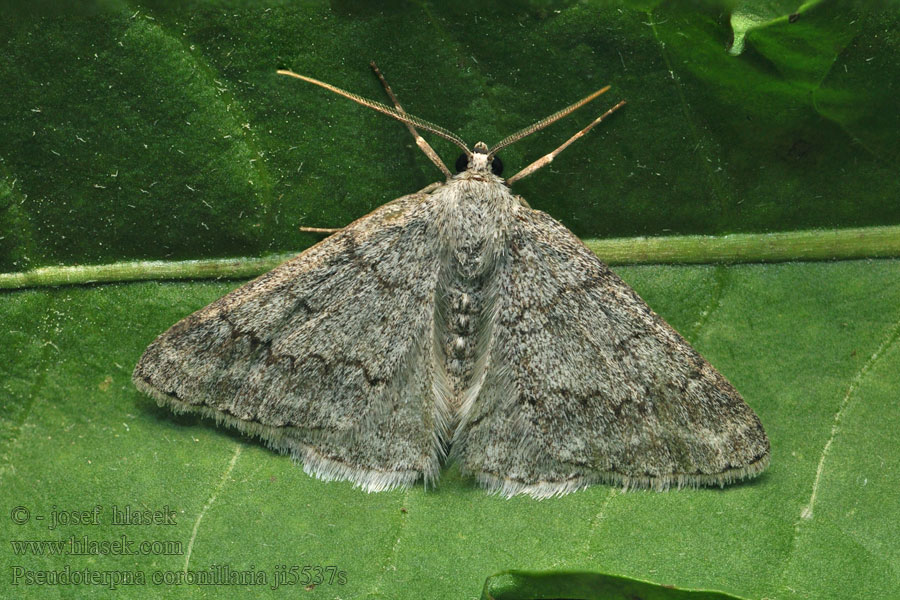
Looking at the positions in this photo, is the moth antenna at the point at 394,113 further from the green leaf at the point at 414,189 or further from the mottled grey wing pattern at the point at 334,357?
the mottled grey wing pattern at the point at 334,357

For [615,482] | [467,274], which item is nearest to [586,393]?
[615,482]

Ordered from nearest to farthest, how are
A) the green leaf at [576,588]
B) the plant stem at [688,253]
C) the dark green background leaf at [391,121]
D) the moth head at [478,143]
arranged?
the green leaf at [576,588] < the dark green background leaf at [391,121] < the moth head at [478,143] < the plant stem at [688,253]

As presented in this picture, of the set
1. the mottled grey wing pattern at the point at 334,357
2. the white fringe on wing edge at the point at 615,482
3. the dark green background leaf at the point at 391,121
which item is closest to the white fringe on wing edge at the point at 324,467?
the mottled grey wing pattern at the point at 334,357

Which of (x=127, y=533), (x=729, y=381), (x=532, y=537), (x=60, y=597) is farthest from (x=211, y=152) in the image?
(x=729, y=381)

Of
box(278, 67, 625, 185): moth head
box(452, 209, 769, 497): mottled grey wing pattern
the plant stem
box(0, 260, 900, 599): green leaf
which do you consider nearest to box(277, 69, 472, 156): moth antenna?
box(278, 67, 625, 185): moth head

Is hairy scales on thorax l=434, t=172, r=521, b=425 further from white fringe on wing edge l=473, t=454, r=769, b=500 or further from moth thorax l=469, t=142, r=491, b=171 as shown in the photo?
white fringe on wing edge l=473, t=454, r=769, b=500

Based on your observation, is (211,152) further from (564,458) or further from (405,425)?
(564,458)
